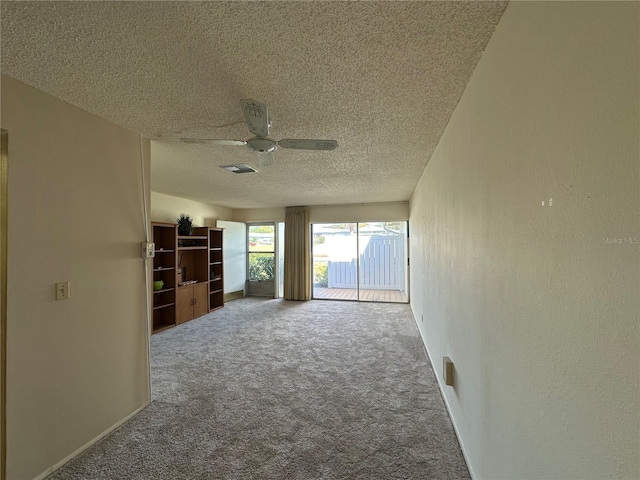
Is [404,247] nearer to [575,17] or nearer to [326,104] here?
[326,104]

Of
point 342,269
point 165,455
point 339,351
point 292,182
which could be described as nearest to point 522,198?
point 165,455

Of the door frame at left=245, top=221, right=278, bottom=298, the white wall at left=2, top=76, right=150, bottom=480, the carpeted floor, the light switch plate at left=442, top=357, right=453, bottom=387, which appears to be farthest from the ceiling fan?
the door frame at left=245, top=221, right=278, bottom=298

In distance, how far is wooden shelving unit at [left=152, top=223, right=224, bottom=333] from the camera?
4.48 metres

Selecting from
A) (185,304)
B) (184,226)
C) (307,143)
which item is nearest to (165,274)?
A: (185,304)

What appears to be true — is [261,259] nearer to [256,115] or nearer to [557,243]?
[256,115]

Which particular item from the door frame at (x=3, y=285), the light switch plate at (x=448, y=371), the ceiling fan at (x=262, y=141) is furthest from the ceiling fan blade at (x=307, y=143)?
the light switch plate at (x=448, y=371)

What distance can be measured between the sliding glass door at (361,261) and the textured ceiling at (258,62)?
426 centimetres

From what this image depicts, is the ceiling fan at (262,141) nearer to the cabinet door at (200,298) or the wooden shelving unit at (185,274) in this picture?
the wooden shelving unit at (185,274)

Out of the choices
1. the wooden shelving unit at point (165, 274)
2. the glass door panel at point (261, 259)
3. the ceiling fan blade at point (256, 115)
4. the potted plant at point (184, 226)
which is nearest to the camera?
the ceiling fan blade at point (256, 115)

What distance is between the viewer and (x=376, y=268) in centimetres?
683

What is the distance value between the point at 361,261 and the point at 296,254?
5.68ft

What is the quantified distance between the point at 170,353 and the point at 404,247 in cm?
505

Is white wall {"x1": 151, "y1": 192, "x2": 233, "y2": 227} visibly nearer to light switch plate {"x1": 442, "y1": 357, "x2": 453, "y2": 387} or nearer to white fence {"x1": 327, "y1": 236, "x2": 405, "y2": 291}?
white fence {"x1": 327, "y1": 236, "x2": 405, "y2": 291}

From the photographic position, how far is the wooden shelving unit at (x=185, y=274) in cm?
448
